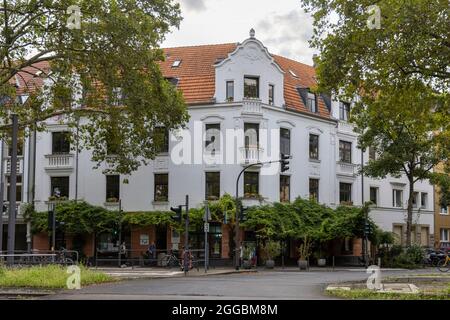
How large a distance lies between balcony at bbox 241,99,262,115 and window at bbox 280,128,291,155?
258cm

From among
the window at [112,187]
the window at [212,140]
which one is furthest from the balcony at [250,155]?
the window at [112,187]

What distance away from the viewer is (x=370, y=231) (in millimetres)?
45156

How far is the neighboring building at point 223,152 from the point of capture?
46094 mm

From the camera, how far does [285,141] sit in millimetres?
48156

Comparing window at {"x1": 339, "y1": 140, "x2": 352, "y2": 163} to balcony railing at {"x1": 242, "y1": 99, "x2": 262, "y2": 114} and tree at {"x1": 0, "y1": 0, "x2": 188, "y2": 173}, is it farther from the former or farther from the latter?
tree at {"x1": 0, "y1": 0, "x2": 188, "y2": 173}

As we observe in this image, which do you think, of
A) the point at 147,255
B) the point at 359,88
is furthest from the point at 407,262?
the point at 359,88

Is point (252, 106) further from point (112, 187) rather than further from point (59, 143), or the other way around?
point (59, 143)

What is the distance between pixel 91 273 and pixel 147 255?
2092 centimetres

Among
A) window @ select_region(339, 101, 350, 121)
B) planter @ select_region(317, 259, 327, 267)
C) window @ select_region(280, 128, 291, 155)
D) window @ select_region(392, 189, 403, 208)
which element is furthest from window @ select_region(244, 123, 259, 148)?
window @ select_region(392, 189, 403, 208)

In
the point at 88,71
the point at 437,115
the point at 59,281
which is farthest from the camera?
the point at 88,71

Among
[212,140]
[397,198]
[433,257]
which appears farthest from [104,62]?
[397,198]

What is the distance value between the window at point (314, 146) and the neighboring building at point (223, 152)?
69 millimetres
